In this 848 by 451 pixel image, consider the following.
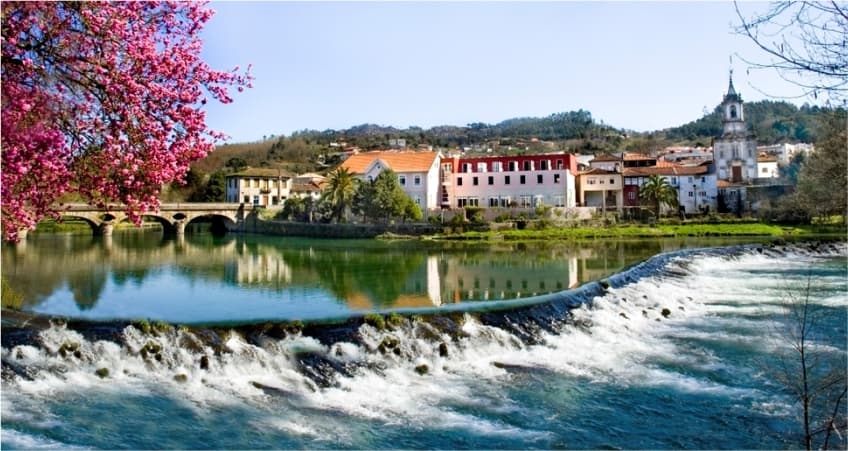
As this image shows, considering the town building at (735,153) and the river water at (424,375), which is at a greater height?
the town building at (735,153)

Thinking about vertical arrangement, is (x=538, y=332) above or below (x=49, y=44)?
below

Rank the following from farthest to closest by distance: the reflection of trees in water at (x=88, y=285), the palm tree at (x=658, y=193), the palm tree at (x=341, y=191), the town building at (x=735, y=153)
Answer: the town building at (x=735, y=153) < the palm tree at (x=658, y=193) < the palm tree at (x=341, y=191) < the reflection of trees in water at (x=88, y=285)

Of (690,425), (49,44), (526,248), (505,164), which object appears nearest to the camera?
(49,44)

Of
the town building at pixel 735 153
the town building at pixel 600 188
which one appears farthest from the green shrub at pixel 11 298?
the town building at pixel 735 153

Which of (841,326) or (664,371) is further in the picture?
(841,326)

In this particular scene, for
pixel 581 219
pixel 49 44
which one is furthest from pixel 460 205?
pixel 49 44

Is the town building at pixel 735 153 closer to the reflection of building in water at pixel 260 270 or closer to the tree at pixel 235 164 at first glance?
the reflection of building in water at pixel 260 270

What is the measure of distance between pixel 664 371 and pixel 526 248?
3090 cm

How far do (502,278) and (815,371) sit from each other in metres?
15.4

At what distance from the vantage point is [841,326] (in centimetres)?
1838

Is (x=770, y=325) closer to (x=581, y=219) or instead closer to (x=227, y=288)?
(x=227, y=288)

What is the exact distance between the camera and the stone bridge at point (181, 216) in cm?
6331

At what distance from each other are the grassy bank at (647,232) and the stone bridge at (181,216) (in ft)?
106

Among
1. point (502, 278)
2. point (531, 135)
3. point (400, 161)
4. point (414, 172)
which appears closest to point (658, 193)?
point (414, 172)
